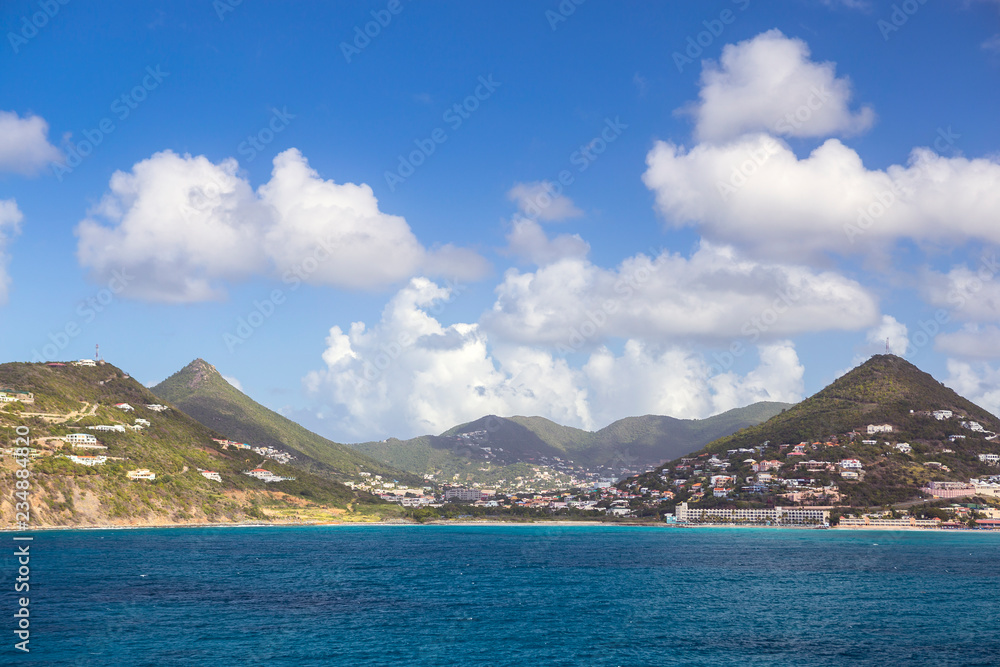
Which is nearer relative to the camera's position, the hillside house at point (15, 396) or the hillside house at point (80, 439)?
the hillside house at point (80, 439)

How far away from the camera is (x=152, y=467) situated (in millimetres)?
197875

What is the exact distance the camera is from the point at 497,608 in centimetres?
6975

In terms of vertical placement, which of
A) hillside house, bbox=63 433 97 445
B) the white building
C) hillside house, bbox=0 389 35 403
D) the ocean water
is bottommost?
the ocean water

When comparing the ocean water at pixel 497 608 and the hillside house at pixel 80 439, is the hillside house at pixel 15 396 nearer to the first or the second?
the hillside house at pixel 80 439

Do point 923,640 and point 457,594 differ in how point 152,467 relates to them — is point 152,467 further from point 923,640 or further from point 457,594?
point 923,640

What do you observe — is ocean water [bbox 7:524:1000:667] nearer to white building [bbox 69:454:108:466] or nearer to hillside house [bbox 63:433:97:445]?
white building [bbox 69:454:108:466]

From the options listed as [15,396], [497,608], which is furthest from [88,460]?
[497,608]

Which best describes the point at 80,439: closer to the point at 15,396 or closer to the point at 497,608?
the point at 15,396

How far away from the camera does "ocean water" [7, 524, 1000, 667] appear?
1945 inches

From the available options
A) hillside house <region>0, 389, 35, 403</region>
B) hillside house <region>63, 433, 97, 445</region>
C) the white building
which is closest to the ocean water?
the white building

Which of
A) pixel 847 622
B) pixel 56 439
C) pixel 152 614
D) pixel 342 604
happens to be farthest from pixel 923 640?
pixel 56 439

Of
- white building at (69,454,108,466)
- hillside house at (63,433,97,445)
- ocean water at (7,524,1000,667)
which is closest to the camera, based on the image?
ocean water at (7,524,1000,667)

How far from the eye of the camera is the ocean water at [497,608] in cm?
4941

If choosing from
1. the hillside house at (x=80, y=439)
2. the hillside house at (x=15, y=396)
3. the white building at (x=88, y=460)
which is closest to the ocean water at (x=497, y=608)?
the white building at (x=88, y=460)
